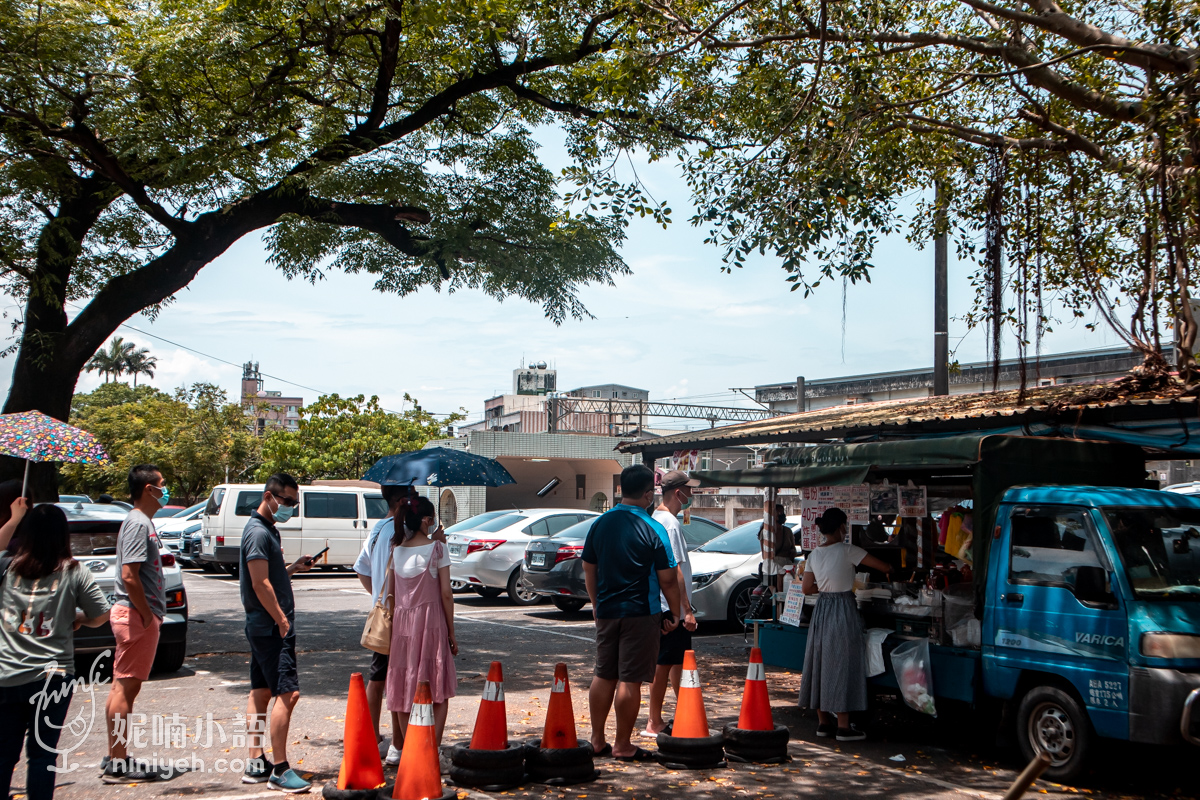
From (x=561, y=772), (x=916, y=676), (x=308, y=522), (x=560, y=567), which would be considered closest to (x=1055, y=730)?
(x=916, y=676)

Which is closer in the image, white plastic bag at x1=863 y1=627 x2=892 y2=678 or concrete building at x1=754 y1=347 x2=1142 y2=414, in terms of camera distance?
white plastic bag at x1=863 y1=627 x2=892 y2=678

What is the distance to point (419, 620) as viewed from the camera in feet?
18.8

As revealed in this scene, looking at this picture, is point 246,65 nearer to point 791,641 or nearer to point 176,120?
point 176,120

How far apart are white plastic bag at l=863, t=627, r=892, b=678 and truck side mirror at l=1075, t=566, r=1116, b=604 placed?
169cm

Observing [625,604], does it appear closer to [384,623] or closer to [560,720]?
[560,720]

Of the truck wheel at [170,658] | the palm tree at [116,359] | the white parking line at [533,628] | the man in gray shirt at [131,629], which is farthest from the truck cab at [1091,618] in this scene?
the palm tree at [116,359]

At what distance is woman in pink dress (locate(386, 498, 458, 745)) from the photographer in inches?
225

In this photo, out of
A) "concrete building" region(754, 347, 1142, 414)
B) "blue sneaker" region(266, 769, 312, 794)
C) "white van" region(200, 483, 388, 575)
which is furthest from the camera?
"concrete building" region(754, 347, 1142, 414)

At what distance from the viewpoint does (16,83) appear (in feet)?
33.9

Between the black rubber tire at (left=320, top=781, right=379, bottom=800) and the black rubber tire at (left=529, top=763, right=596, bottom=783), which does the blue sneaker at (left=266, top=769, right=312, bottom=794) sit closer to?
the black rubber tire at (left=320, top=781, right=379, bottom=800)

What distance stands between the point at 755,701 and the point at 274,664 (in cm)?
316

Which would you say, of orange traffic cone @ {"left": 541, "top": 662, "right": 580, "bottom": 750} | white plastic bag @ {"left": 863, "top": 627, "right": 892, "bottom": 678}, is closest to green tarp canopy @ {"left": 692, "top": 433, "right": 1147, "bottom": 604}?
white plastic bag @ {"left": 863, "top": 627, "right": 892, "bottom": 678}

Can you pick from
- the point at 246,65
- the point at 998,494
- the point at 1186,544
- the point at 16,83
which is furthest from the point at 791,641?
the point at 16,83

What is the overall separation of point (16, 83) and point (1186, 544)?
468 inches
